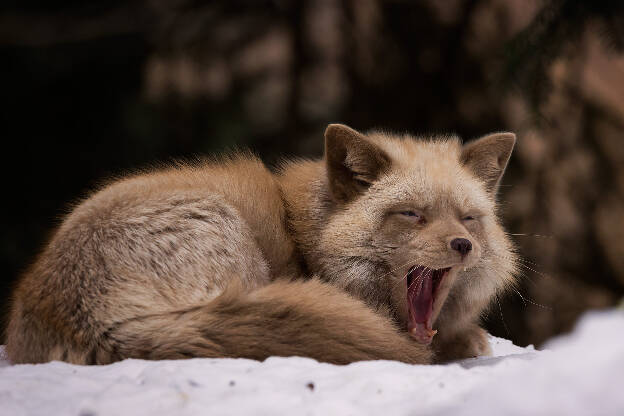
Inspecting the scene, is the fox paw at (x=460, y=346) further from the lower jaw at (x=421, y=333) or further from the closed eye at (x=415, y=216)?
the closed eye at (x=415, y=216)

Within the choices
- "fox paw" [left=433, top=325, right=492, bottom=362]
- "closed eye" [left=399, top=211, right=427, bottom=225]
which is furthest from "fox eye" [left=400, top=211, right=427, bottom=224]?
"fox paw" [left=433, top=325, right=492, bottom=362]

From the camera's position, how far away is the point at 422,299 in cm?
294

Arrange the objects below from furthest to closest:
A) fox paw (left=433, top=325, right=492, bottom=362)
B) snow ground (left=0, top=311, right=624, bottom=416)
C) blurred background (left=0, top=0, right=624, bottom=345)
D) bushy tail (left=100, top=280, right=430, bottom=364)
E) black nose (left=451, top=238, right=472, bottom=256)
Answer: blurred background (left=0, top=0, right=624, bottom=345)
fox paw (left=433, top=325, right=492, bottom=362)
black nose (left=451, top=238, right=472, bottom=256)
bushy tail (left=100, top=280, right=430, bottom=364)
snow ground (left=0, top=311, right=624, bottom=416)

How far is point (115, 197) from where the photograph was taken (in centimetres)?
269

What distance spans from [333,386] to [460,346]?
4.65 ft

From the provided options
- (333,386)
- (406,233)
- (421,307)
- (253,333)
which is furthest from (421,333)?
(333,386)

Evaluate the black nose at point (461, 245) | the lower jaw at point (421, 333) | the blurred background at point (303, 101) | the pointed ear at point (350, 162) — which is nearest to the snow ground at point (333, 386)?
the black nose at point (461, 245)

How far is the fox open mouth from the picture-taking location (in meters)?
2.86

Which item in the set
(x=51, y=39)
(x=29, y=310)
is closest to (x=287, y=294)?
(x=29, y=310)

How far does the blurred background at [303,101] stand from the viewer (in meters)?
5.66

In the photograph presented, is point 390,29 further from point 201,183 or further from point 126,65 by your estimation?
point 201,183

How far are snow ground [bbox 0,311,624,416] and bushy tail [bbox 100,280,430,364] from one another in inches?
3.5

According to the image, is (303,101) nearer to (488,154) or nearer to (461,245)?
(488,154)

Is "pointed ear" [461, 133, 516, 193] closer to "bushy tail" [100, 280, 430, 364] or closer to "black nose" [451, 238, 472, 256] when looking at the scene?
"black nose" [451, 238, 472, 256]
